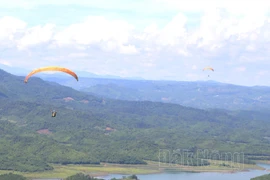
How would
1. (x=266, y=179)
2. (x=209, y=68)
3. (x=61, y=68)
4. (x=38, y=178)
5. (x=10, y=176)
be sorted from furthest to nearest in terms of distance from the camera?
(x=38, y=178), (x=266, y=179), (x=10, y=176), (x=209, y=68), (x=61, y=68)

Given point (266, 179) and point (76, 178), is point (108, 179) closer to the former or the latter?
point (76, 178)

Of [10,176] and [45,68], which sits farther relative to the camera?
[10,176]

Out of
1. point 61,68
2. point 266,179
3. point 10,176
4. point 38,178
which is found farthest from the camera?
point 38,178

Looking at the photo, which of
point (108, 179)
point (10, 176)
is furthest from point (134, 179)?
point (10, 176)

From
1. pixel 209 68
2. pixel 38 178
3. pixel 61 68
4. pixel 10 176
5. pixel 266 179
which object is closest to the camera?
pixel 61 68

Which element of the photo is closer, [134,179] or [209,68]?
[209,68]

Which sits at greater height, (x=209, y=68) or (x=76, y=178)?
(x=209, y=68)

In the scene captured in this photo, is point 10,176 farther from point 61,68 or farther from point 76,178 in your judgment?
point 61,68

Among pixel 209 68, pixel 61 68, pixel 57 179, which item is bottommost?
pixel 57 179

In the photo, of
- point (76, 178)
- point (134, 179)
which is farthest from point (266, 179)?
point (76, 178)
